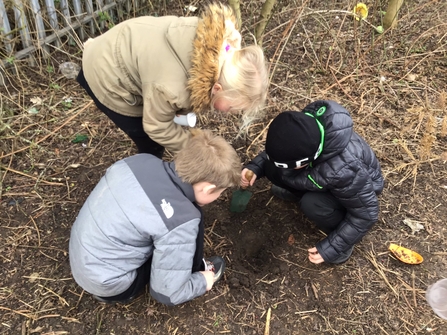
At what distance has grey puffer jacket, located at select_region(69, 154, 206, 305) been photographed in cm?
160

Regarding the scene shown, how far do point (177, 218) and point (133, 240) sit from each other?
0.22 m

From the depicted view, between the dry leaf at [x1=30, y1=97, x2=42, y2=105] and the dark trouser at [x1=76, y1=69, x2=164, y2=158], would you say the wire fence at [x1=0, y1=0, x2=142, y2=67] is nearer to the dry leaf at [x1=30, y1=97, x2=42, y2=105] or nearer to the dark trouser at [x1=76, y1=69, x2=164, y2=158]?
the dry leaf at [x1=30, y1=97, x2=42, y2=105]

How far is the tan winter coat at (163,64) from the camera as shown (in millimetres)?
1808

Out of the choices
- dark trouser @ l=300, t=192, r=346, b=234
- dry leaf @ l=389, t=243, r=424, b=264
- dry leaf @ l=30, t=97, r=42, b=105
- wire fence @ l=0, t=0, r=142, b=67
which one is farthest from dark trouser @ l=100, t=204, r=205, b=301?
wire fence @ l=0, t=0, r=142, b=67

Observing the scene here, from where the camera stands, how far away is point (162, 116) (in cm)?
198

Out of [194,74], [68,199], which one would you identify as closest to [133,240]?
[194,74]

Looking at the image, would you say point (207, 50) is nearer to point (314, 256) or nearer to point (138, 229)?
point (138, 229)

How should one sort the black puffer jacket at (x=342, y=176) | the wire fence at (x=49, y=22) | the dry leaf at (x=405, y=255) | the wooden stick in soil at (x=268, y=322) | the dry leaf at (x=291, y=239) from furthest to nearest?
the wire fence at (x=49, y=22)
the dry leaf at (x=291, y=239)
the dry leaf at (x=405, y=255)
the wooden stick in soil at (x=268, y=322)
the black puffer jacket at (x=342, y=176)

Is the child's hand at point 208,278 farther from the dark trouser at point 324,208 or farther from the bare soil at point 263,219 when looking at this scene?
the dark trouser at point 324,208

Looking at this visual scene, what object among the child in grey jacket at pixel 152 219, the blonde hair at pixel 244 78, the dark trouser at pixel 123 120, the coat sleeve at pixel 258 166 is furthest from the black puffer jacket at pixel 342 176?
the dark trouser at pixel 123 120

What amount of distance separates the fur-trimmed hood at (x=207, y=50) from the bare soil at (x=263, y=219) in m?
1.03

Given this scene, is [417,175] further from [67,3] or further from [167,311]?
[67,3]

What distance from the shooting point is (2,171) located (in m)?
2.71

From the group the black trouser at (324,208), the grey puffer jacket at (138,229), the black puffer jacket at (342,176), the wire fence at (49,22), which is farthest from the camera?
the wire fence at (49,22)
